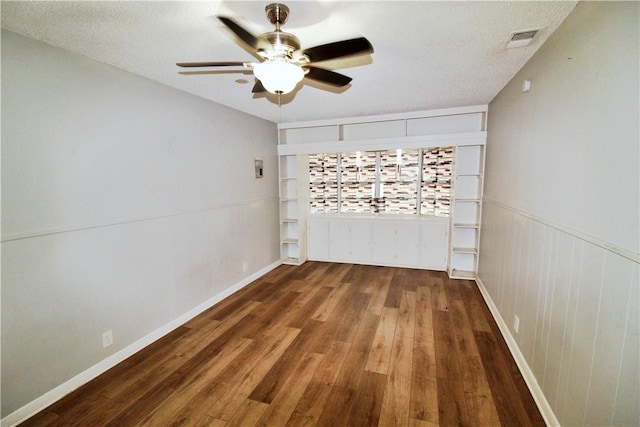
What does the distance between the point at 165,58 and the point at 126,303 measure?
2042 millimetres

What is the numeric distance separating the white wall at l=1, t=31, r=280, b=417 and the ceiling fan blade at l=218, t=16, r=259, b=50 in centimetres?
154

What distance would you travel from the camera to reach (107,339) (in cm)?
232

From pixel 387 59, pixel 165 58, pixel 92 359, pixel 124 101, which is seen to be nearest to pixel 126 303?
pixel 92 359

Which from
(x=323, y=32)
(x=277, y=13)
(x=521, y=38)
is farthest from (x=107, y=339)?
(x=521, y=38)

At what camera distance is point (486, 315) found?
3.12m

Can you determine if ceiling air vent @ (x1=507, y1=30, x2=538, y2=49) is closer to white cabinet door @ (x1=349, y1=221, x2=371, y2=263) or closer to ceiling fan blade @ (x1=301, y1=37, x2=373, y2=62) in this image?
ceiling fan blade @ (x1=301, y1=37, x2=373, y2=62)

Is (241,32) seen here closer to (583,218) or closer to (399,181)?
(583,218)

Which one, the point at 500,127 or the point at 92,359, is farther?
the point at 500,127

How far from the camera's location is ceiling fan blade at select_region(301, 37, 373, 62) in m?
1.46

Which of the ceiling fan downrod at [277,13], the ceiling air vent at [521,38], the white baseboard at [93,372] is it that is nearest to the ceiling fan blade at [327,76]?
the ceiling fan downrod at [277,13]

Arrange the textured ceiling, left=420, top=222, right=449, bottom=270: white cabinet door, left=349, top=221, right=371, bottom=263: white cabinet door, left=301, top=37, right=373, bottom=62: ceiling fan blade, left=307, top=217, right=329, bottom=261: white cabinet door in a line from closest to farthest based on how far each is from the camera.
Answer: left=301, top=37, right=373, bottom=62: ceiling fan blade
the textured ceiling
left=420, top=222, right=449, bottom=270: white cabinet door
left=349, top=221, right=371, bottom=263: white cabinet door
left=307, top=217, right=329, bottom=261: white cabinet door

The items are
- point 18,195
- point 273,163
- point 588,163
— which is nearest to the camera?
point 588,163

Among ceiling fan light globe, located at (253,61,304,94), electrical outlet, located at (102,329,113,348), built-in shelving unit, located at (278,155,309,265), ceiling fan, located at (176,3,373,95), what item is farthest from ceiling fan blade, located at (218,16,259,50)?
built-in shelving unit, located at (278,155,309,265)

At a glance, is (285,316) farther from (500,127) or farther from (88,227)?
(500,127)
